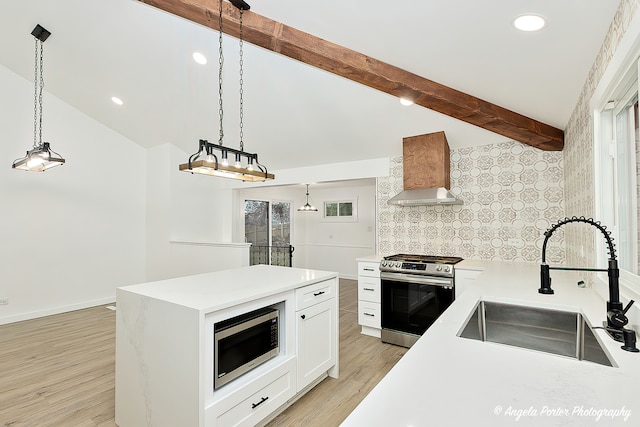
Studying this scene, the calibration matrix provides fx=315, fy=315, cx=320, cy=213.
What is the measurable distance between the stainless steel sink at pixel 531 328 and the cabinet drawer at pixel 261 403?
134 centimetres

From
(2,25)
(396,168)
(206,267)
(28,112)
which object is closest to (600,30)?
(396,168)

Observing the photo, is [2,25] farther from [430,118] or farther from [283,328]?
[430,118]

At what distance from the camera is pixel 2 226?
4324 mm

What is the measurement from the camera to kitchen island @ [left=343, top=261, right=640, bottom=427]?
27.1 inches

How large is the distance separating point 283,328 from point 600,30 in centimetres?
247

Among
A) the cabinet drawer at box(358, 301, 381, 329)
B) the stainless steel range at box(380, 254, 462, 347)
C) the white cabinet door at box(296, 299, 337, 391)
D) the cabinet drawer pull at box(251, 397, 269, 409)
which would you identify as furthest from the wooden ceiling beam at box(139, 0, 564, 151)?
the cabinet drawer pull at box(251, 397, 269, 409)

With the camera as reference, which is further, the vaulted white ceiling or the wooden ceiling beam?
the wooden ceiling beam

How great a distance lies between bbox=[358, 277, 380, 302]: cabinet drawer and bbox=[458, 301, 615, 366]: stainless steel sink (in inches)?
76.1

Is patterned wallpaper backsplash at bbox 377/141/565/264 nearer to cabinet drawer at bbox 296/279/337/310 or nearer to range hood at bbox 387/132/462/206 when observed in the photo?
range hood at bbox 387/132/462/206

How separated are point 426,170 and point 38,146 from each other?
406 centimetres

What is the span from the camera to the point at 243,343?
2012 mm

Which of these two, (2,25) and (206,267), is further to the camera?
(206,267)

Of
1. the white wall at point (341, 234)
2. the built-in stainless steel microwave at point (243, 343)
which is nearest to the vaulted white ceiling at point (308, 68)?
the built-in stainless steel microwave at point (243, 343)

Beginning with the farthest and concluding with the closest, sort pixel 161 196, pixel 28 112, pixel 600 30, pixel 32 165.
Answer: pixel 161 196, pixel 28 112, pixel 32 165, pixel 600 30
